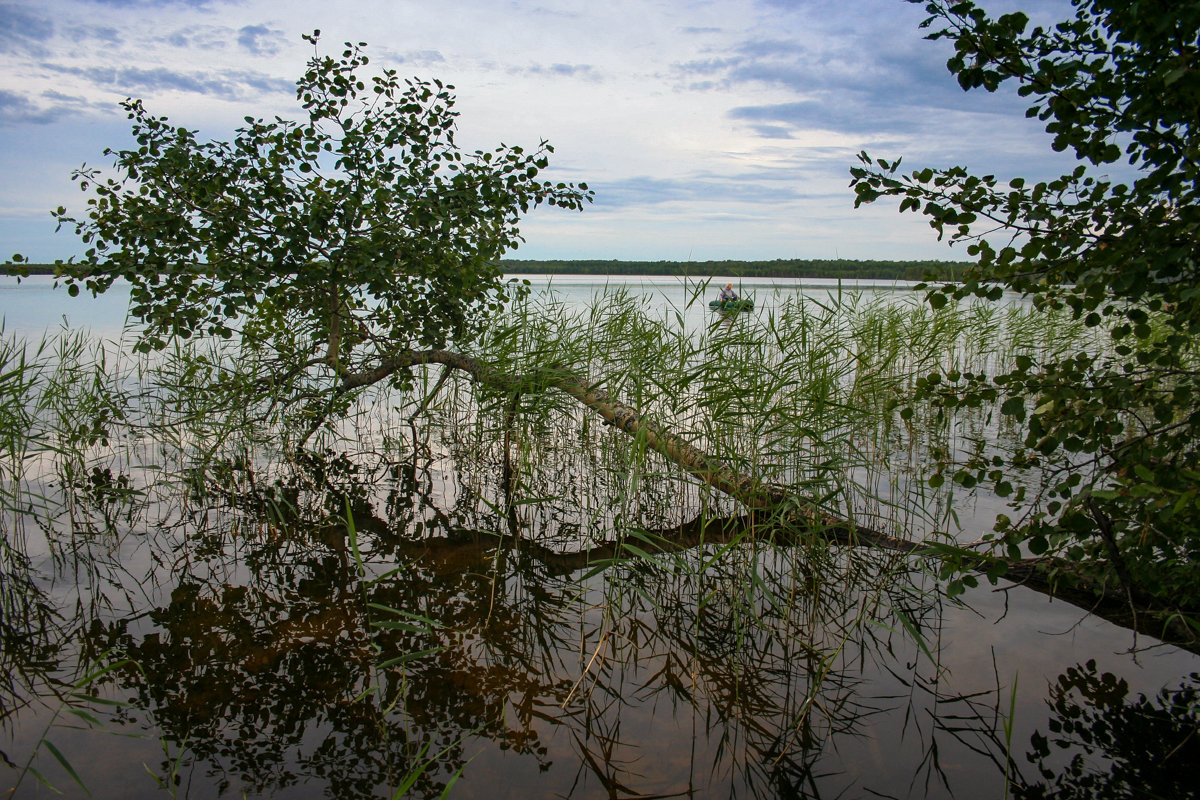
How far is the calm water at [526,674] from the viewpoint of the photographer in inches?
98.3

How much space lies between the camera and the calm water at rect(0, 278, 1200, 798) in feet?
8.20

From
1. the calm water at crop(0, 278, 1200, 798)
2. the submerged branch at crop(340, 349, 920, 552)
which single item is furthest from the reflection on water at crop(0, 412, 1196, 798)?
the submerged branch at crop(340, 349, 920, 552)

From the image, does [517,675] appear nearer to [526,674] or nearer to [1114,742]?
[526,674]

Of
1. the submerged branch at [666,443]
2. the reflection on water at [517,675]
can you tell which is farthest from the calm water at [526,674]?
the submerged branch at [666,443]

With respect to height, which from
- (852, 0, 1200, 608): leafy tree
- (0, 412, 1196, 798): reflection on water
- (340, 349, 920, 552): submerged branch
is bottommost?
(0, 412, 1196, 798): reflection on water

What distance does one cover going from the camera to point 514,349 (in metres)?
5.36

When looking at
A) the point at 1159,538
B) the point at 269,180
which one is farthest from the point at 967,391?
the point at 269,180

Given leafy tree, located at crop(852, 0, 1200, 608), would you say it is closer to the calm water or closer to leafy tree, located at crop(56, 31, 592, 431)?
the calm water

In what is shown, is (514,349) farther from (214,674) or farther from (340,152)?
(214,674)

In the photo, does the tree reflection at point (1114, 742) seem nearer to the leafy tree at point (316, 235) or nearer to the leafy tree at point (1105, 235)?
the leafy tree at point (1105, 235)

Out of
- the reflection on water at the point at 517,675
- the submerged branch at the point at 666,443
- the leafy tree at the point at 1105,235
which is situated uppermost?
the leafy tree at the point at 1105,235

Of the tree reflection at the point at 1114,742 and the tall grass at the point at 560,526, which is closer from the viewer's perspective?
the tree reflection at the point at 1114,742

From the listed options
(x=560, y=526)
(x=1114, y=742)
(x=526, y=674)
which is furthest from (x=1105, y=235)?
(x=560, y=526)

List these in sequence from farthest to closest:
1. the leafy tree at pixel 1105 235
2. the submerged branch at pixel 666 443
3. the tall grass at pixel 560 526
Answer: the submerged branch at pixel 666 443 → the tall grass at pixel 560 526 → the leafy tree at pixel 1105 235
